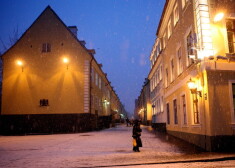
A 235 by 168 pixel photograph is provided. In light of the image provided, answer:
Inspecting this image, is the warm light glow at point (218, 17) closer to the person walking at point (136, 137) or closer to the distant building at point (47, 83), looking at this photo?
the person walking at point (136, 137)

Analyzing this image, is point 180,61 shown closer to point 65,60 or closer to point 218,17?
point 218,17

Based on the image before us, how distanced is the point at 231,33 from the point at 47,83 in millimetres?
20457

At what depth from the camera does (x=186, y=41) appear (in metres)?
14.7

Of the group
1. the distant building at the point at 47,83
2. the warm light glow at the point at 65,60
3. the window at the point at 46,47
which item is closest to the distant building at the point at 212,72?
the distant building at the point at 47,83

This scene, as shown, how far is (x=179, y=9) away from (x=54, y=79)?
1652 cm

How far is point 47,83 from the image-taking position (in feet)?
89.8

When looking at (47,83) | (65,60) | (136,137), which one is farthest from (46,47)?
(136,137)

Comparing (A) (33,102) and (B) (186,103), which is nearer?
(B) (186,103)

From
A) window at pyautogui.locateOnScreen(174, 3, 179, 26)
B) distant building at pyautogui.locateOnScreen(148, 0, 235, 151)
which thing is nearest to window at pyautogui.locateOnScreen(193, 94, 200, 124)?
distant building at pyautogui.locateOnScreen(148, 0, 235, 151)

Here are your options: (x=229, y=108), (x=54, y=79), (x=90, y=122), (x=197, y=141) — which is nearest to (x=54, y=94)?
(x=54, y=79)

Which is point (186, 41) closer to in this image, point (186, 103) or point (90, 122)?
point (186, 103)

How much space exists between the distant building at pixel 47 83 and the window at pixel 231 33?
1785 centimetres

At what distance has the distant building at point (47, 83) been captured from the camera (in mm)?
26859

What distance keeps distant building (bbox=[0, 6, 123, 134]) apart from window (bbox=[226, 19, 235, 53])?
17.9 metres
